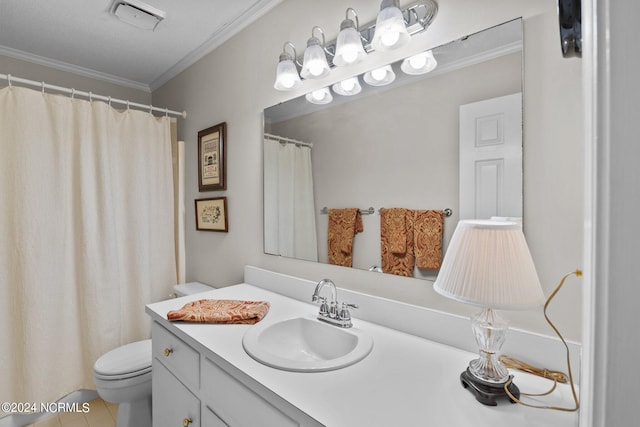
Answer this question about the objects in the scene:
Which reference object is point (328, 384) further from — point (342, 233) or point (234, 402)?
point (342, 233)

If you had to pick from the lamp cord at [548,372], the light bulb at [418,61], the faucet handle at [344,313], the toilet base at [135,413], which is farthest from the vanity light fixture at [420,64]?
the toilet base at [135,413]

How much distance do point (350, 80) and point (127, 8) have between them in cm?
137

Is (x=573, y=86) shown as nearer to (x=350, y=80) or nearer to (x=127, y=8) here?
(x=350, y=80)

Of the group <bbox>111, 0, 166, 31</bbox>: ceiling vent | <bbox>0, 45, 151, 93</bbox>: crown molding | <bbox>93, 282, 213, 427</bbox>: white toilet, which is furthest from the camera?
<bbox>0, 45, 151, 93</bbox>: crown molding

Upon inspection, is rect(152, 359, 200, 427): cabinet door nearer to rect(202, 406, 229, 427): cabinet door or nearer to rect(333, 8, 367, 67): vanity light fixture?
rect(202, 406, 229, 427): cabinet door

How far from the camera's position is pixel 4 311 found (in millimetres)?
1752

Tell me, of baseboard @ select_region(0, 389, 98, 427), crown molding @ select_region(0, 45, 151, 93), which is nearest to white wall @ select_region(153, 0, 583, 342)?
crown molding @ select_region(0, 45, 151, 93)

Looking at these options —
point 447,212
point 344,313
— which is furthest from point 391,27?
point 344,313

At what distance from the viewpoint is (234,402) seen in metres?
0.93

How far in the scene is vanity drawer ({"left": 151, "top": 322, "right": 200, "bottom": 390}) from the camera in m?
1.12

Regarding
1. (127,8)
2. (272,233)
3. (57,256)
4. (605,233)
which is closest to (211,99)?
(127,8)

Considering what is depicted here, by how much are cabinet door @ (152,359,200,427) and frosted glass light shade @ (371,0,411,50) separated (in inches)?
56.9

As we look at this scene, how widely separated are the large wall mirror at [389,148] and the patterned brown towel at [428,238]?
22 millimetres

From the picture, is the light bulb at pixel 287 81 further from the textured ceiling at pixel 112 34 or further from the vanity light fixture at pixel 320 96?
the textured ceiling at pixel 112 34
